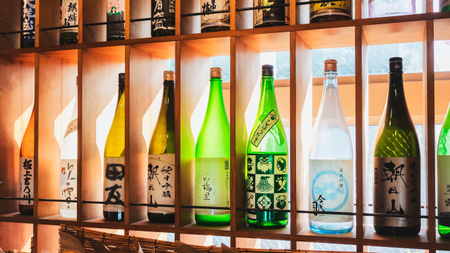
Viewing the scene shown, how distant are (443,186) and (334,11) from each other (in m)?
0.42

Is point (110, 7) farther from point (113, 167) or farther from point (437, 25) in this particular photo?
point (437, 25)

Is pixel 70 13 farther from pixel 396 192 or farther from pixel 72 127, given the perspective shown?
pixel 396 192

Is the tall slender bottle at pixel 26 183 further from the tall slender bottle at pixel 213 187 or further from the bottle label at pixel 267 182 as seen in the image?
the bottle label at pixel 267 182

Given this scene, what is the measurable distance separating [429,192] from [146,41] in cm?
70

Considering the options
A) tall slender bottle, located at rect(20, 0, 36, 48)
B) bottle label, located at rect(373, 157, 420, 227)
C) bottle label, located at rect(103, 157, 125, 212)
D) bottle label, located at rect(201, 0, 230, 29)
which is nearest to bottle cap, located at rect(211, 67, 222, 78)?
bottle label, located at rect(201, 0, 230, 29)

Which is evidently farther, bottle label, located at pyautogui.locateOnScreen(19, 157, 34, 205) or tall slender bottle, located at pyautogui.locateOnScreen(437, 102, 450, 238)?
bottle label, located at pyautogui.locateOnScreen(19, 157, 34, 205)

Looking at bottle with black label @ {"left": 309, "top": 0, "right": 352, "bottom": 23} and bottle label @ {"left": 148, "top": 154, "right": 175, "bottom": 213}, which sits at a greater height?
bottle with black label @ {"left": 309, "top": 0, "right": 352, "bottom": 23}

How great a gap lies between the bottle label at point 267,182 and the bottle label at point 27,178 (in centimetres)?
61

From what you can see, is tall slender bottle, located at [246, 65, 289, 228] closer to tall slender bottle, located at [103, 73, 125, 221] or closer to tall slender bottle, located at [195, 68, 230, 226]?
tall slender bottle, located at [195, 68, 230, 226]

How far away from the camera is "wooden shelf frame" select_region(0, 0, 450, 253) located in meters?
0.79

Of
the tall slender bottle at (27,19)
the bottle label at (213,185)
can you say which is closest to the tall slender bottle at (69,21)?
the tall slender bottle at (27,19)

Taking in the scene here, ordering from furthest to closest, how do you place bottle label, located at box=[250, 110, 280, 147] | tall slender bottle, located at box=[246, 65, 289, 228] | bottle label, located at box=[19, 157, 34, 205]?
bottle label, located at box=[19, 157, 34, 205]
bottle label, located at box=[250, 110, 280, 147]
tall slender bottle, located at box=[246, 65, 289, 228]

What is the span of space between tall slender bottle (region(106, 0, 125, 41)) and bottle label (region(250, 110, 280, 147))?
423mm

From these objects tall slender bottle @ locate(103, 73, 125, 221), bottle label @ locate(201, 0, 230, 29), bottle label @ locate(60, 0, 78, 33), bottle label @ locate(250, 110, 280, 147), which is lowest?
tall slender bottle @ locate(103, 73, 125, 221)
